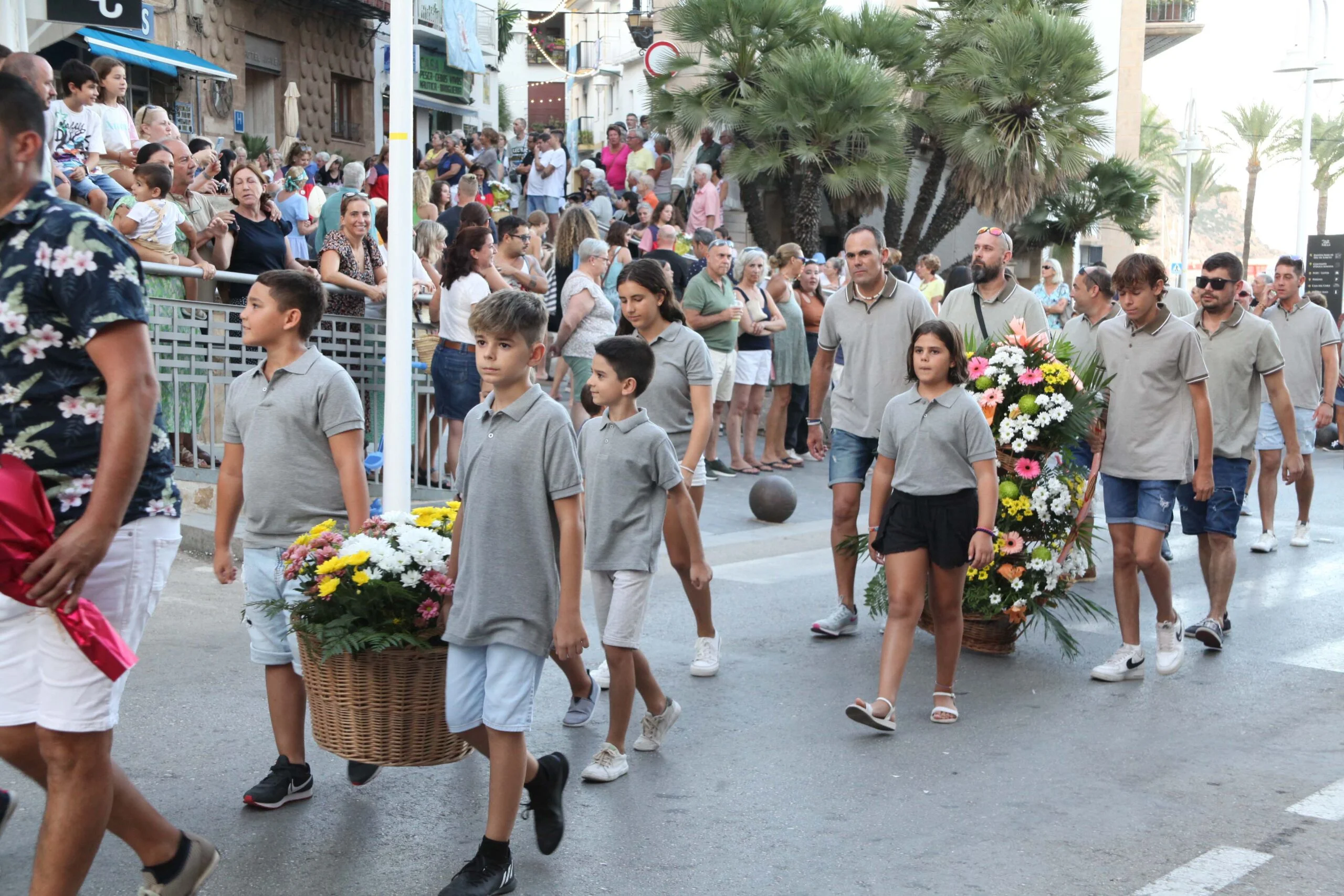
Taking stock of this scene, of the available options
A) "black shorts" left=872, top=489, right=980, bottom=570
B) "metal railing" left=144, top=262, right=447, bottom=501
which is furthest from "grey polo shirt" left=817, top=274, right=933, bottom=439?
"metal railing" left=144, top=262, right=447, bottom=501

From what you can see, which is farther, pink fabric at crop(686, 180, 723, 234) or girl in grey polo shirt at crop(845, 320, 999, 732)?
pink fabric at crop(686, 180, 723, 234)

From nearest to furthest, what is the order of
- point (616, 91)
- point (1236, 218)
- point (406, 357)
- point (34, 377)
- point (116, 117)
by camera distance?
point (34, 377), point (406, 357), point (116, 117), point (616, 91), point (1236, 218)

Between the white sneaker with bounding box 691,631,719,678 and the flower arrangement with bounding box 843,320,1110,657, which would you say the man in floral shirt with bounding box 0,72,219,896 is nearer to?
the white sneaker with bounding box 691,631,719,678

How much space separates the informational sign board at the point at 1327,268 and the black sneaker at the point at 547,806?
2124cm

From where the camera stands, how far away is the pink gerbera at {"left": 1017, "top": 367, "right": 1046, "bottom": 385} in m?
7.10

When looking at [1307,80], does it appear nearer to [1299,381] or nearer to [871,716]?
[1299,381]

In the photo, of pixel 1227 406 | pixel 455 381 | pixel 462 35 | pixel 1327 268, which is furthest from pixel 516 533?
pixel 462 35

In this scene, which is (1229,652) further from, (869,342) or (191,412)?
(191,412)

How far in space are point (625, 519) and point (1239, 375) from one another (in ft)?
14.2

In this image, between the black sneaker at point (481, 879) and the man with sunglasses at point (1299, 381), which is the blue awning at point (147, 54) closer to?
the man with sunglasses at point (1299, 381)

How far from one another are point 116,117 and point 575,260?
4077mm

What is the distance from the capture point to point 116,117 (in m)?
12.2

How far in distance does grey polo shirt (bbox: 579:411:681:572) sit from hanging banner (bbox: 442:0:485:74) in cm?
3289

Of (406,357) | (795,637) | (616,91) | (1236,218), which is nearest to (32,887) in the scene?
(406,357)
